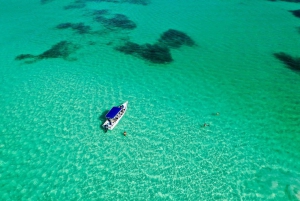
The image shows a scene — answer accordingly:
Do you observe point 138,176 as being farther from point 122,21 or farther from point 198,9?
point 198,9

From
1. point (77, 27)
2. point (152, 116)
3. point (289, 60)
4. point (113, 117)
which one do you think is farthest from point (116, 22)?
point (289, 60)

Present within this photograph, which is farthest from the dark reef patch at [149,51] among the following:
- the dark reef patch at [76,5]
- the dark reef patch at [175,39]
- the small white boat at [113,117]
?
the dark reef patch at [76,5]

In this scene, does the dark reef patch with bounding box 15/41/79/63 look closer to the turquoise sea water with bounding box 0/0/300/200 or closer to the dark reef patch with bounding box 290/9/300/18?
the turquoise sea water with bounding box 0/0/300/200

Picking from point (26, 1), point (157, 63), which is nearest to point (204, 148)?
point (157, 63)

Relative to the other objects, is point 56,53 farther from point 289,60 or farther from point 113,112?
point 289,60

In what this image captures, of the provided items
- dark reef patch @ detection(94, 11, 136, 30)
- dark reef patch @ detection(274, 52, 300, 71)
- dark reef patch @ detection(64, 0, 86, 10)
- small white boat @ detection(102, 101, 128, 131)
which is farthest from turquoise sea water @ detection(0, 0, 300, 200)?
dark reef patch @ detection(64, 0, 86, 10)
